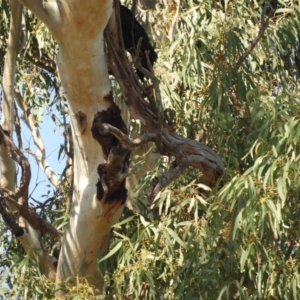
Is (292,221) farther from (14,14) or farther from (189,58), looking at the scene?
(14,14)

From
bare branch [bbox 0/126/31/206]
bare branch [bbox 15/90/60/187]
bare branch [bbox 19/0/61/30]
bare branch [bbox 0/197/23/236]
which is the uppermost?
bare branch [bbox 15/90/60/187]

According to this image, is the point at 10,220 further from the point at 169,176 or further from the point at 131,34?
the point at 131,34

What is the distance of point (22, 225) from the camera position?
3.17 m

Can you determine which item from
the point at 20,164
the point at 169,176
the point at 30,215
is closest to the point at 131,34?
the point at 169,176

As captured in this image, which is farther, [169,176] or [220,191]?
[169,176]

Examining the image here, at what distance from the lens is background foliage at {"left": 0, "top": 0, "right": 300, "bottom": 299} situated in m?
2.74

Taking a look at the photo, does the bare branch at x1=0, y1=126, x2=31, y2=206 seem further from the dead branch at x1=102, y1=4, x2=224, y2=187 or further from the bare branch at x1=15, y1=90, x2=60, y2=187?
the bare branch at x1=15, y1=90, x2=60, y2=187

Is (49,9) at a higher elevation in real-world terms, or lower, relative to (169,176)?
higher

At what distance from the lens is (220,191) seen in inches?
112

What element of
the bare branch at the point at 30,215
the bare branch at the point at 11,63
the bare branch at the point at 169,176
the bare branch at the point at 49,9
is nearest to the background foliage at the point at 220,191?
the bare branch at the point at 169,176

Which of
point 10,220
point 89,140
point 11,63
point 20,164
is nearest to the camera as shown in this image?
point 89,140

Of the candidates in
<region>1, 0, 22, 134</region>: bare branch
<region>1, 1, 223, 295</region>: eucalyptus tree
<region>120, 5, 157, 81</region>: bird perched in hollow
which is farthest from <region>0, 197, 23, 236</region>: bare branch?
<region>120, 5, 157, 81</region>: bird perched in hollow

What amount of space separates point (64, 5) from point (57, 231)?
952mm

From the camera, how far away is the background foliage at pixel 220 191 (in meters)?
2.74
